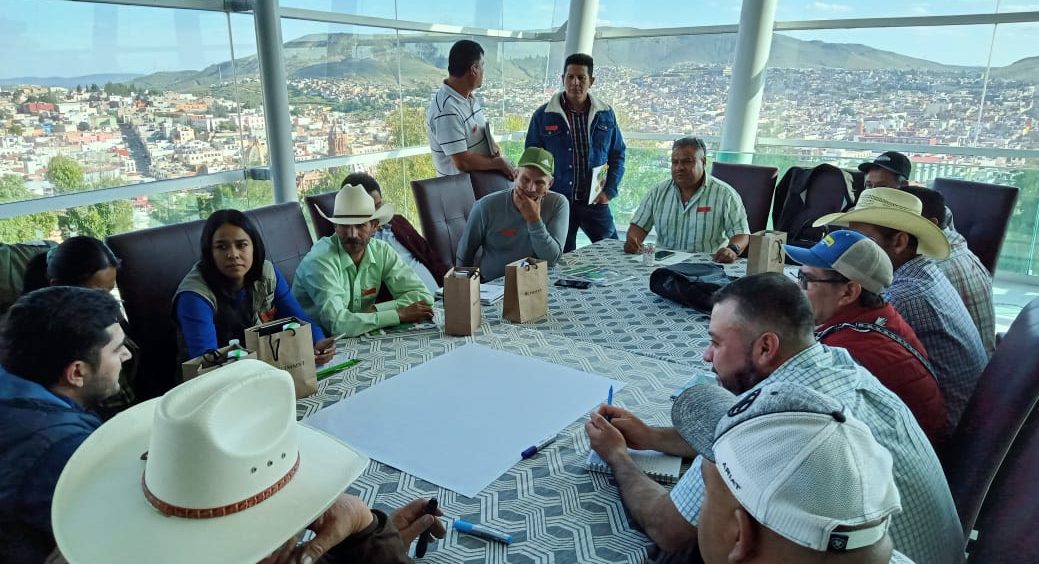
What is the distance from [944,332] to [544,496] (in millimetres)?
1334

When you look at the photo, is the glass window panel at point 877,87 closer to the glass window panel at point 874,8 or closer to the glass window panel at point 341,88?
the glass window panel at point 874,8

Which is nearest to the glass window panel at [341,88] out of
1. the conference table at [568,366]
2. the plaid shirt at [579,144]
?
the plaid shirt at [579,144]

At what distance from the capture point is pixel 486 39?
539 cm

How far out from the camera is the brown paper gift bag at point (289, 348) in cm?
147

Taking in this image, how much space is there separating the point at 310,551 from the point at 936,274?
1.93 meters

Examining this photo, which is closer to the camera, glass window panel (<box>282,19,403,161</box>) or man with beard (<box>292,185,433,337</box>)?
man with beard (<box>292,185,433,337</box>)

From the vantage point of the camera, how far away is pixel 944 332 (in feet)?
5.85

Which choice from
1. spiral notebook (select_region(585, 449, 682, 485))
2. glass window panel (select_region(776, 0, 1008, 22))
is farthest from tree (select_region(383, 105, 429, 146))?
spiral notebook (select_region(585, 449, 682, 485))

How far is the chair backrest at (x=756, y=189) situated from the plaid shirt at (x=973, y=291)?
143cm

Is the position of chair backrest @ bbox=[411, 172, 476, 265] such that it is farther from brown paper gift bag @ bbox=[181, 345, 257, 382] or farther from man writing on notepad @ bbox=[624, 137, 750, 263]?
brown paper gift bag @ bbox=[181, 345, 257, 382]

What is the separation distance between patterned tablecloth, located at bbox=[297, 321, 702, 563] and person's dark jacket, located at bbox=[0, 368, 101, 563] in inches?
19.1

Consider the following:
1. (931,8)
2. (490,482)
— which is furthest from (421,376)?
(931,8)

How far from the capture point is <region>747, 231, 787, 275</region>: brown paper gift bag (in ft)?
8.20

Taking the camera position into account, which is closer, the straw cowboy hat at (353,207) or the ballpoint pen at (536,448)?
the ballpoint pen at (536,448)
